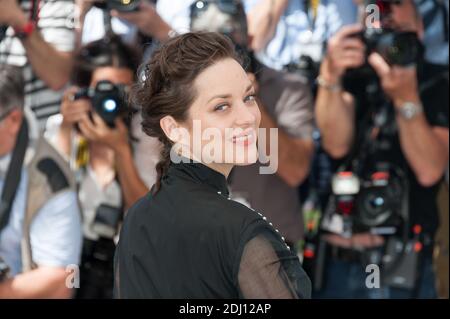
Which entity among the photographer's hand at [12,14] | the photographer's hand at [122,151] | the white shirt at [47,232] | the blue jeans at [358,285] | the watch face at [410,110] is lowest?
the blue jeans at [358,285]

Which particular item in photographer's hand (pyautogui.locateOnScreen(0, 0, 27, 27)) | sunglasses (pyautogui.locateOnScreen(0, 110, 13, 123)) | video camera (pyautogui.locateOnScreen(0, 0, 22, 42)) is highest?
photographer's hand (pyautogui.locateOnScreen(0, 0, 27, 27))

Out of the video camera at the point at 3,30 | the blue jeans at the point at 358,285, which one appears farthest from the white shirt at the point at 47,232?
the blue jeans at the point at 358,285

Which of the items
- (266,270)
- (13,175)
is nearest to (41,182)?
(13,175)

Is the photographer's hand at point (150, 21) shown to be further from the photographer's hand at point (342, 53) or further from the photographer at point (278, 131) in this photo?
the photographer's hand at point (342, 53)

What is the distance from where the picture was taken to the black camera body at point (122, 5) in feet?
11.2

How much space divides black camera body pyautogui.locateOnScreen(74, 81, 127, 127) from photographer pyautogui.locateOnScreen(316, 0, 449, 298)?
766 millimetres

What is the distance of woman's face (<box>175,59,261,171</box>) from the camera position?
4.49 feet

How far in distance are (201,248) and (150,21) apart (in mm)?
2239

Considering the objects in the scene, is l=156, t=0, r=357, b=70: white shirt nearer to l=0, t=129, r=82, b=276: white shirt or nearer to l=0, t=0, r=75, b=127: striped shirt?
l=0, t=0, r=75, b=127: striped shirt

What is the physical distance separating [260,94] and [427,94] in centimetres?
66

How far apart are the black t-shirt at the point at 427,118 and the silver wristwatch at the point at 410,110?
57mm

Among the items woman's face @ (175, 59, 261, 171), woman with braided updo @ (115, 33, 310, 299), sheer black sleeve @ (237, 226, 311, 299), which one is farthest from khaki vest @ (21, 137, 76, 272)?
sheer black sleeve @ (237, 226, 311, 299)

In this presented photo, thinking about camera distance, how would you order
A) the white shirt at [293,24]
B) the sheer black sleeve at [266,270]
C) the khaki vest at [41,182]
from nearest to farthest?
the sheer black sleeve at [266,270] < the khaki vest at [41,182] < the white shirt at [293,24]
